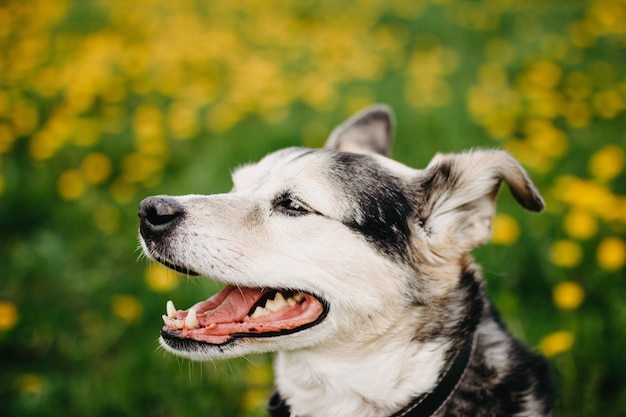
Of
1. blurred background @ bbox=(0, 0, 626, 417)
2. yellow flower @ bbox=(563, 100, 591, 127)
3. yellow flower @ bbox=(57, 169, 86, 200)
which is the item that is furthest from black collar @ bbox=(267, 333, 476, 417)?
yellow flower @ bbox=(563, 100, 591, 127)

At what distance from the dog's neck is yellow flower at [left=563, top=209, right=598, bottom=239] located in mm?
1327

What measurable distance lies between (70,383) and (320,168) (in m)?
2.21

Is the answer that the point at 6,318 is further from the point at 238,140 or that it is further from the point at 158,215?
the point at 238,140

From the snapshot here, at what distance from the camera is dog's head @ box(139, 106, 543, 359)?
224cm

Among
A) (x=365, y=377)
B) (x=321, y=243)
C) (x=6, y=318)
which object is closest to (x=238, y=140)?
(x=6, y=318)

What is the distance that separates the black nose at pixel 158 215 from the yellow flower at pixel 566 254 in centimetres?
253

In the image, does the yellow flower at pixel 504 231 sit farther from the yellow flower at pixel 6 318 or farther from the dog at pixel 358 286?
the yellow flower at pixel 6 318

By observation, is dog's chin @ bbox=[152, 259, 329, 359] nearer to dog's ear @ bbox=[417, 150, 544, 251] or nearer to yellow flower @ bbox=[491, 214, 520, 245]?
dog's ear @ bbox=[417, 150, 544, 251]

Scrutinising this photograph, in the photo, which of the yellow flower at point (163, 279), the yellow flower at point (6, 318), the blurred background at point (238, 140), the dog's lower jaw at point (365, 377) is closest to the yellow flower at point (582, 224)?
the blurred background at point (238, 140)

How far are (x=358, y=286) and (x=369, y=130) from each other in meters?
1.51

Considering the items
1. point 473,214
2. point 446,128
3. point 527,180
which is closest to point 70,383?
point 473,214

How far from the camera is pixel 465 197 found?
2.41 metres

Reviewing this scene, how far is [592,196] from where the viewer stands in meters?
3.33

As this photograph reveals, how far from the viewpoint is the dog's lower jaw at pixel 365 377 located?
229 cm
